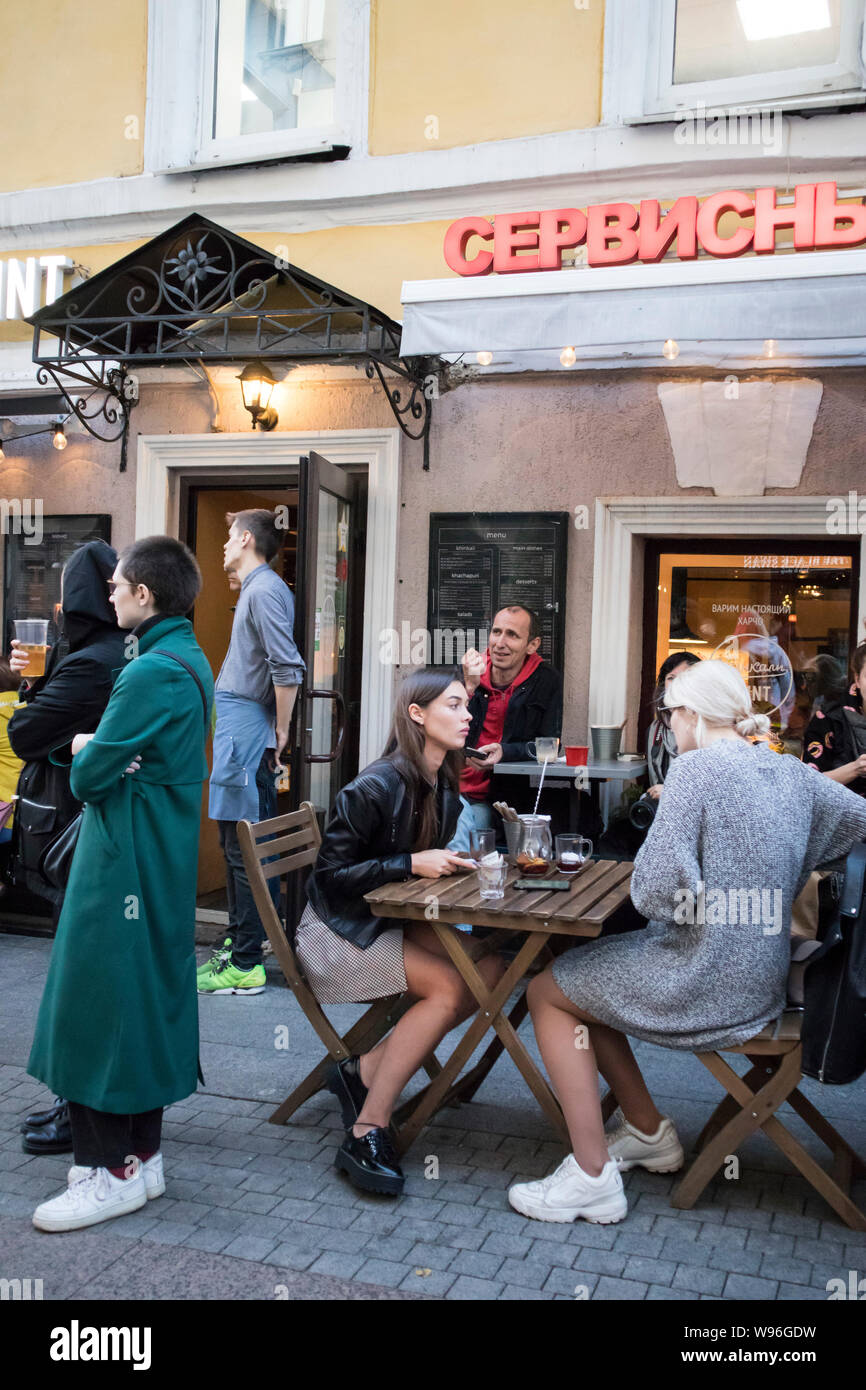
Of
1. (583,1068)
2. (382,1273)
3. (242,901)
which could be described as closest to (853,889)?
(583,1068)

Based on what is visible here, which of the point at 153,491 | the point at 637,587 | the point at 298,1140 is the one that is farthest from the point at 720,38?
the point at 298,1140

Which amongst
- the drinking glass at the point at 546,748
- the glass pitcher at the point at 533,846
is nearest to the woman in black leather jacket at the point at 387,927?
the glass pitcher at the point at 533,846

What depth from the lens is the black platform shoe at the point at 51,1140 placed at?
3.86 meters

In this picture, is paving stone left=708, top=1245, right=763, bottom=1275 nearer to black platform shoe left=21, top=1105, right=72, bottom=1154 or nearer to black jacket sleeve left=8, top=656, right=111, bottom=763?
black platform shoe left=21, top=1105, right=72, bottom=1154

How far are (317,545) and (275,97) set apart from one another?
3.21 m

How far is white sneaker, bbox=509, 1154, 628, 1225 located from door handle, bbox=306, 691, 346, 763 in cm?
315

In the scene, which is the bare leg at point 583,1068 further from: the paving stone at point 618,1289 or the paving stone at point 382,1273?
the paving stone at point 382,1273

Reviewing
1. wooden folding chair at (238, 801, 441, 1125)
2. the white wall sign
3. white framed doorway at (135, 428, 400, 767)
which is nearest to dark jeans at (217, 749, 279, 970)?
white framed doorway at (135, 428, 400, 767)

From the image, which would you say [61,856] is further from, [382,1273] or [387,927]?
[382,1273]

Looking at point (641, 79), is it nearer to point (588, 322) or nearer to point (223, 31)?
point (588, 322)

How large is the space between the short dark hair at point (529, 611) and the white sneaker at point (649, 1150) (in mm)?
2931

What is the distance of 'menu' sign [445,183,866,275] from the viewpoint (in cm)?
550

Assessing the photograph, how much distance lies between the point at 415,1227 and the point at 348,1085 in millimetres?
616

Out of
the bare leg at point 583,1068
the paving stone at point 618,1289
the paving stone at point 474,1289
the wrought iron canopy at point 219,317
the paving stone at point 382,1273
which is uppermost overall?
the wrought iron canopy at point 219,317
